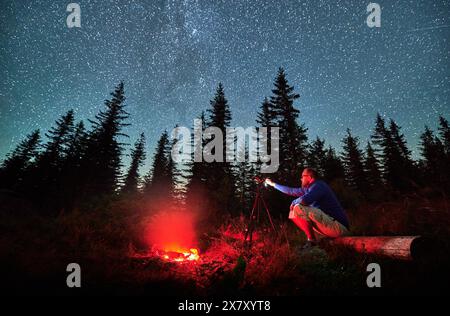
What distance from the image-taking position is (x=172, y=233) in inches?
332

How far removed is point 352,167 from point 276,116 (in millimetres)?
24618

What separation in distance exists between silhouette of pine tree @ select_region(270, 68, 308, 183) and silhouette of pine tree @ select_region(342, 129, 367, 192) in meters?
22.2

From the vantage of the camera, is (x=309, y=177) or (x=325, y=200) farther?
(x=309, y=177)

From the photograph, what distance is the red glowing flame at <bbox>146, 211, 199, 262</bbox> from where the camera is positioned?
24.3ft

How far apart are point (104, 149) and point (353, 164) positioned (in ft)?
128

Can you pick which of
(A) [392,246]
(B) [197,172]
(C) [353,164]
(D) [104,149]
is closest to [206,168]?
(B) [197,172]

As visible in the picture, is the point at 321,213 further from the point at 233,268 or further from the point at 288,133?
the point at 288,133

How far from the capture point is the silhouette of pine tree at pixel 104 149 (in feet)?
71.4

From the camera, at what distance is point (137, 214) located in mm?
9383

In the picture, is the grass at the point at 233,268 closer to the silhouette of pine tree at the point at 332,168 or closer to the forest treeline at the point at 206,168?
the forest treeline at the point at 206,168

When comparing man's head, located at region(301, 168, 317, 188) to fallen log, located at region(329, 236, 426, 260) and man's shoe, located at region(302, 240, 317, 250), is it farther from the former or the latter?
fallen log, located at region(329, 236, 426, 260)

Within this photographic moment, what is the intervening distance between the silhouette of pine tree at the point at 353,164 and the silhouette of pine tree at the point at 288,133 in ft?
72.7

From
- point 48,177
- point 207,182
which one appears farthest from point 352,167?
point 48,177

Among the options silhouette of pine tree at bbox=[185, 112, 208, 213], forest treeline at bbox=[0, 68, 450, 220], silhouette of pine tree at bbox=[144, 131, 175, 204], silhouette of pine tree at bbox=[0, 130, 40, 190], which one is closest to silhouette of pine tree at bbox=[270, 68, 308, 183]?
forest treeline at bbox=[0, 68, 450, 220]
